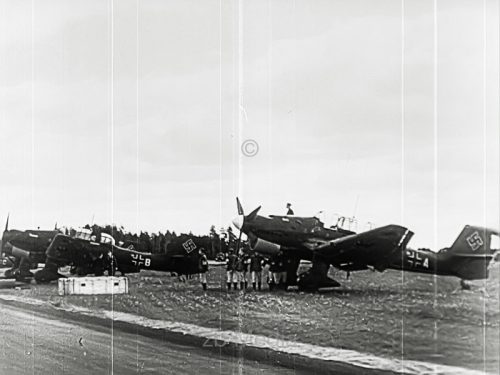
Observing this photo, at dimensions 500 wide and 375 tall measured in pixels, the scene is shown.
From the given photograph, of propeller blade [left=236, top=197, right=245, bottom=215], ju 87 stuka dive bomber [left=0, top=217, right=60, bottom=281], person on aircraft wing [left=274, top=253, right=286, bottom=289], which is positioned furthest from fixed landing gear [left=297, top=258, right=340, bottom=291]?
ju 87 stuka dive bomber [left=0, top=217, right=60, bottom=281]

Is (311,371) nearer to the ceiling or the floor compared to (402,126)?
nearer to the floor

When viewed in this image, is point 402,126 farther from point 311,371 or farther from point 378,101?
point 311,371

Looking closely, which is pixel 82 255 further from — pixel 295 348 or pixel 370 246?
pixel 370 246

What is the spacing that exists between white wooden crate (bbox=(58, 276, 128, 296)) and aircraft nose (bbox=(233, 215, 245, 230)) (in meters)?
0.83

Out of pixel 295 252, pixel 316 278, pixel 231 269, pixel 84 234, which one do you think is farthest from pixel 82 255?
pixel 316 278

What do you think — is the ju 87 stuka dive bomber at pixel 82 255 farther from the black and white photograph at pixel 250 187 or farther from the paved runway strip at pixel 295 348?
the paved runway strip at pixel 295 348

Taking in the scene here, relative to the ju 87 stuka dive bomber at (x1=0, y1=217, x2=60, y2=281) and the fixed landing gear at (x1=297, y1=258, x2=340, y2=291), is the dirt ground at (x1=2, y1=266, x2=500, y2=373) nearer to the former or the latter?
the fixed landing gear at (x1=297, y1=258, x2=340, y2=291)

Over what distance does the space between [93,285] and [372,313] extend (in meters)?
1.92

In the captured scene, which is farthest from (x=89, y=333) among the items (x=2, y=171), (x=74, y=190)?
(x=2, y=171)

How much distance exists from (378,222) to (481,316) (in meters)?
0.50

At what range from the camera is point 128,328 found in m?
3.92

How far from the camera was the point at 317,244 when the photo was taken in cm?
298

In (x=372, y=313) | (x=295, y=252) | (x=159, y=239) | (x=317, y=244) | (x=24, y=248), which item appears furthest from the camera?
(x=24, y=248)

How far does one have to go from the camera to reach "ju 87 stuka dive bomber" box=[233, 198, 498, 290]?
2369mm
